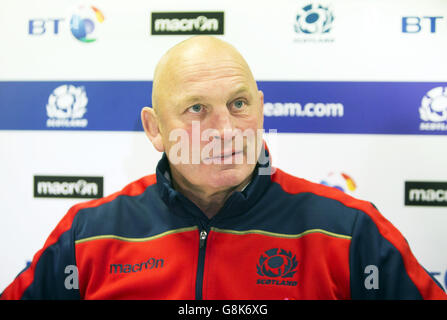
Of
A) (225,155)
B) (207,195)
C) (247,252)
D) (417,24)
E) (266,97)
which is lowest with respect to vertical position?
(247,252)

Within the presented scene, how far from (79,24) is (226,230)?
106 centimetres

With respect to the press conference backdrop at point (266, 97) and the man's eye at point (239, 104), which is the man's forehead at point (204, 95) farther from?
the press conference backdrop at point (266, 97)

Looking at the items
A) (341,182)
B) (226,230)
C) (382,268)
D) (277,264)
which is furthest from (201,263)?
(341,182)

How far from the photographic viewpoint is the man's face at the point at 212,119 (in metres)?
0.98

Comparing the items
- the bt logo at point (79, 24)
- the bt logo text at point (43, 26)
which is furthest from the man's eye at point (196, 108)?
the bt logo text at point (43, 26)

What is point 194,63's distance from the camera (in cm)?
99

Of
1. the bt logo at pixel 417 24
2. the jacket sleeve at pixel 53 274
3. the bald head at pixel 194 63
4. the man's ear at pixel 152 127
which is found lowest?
the jacket sleeve at pixel 53 274

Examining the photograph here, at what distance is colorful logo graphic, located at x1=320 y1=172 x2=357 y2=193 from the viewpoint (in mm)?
1324

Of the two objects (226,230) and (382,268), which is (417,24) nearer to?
(382,268)

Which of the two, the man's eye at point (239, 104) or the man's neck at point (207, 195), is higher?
the man's eye at point (239, 104)

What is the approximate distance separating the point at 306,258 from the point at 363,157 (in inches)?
20.4

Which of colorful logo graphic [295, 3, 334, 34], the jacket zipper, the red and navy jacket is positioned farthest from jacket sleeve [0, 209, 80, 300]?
colorful logo graphic [295, 3, 334, 34]

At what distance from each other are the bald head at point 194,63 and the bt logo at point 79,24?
21.6 inches

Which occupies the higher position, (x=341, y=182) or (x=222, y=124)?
(x=222, y=124)
